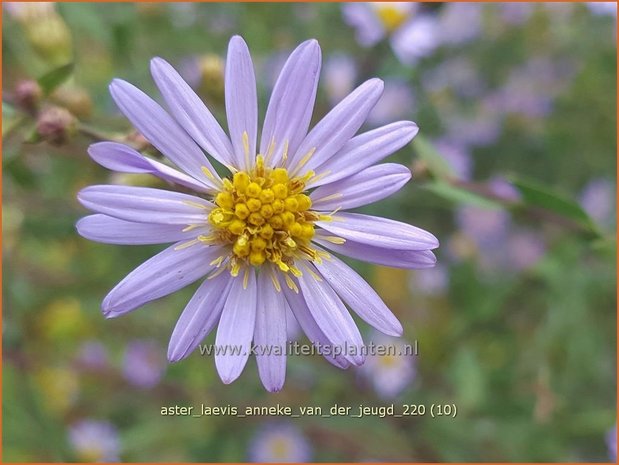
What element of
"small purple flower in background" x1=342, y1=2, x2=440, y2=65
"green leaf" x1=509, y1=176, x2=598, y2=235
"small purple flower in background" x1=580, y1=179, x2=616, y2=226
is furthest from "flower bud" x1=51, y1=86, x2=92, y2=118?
"small purple flower in background" x1=580, y1=179, x2=616, y2=226

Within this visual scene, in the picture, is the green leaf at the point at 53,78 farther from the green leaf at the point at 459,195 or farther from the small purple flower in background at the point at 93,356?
the small purple flower in background at the point at 93,356

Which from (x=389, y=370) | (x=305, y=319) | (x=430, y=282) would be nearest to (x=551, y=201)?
(x=305, y=319)

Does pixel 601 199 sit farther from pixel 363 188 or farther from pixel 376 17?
pixel 363 188

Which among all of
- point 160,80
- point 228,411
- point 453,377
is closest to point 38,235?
point 228,411

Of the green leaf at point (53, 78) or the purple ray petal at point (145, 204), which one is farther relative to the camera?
the green leaf at point (53, 78)

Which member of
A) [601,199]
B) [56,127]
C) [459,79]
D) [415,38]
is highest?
[459,79]

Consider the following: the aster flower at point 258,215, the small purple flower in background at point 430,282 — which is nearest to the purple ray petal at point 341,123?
the aster flower at point 258,215

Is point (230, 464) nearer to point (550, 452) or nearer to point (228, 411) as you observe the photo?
point (228, 411)
